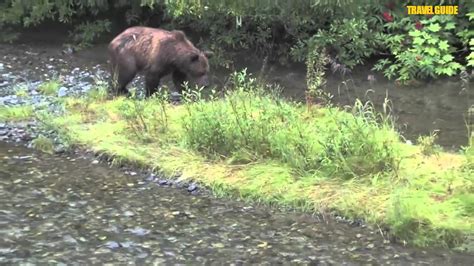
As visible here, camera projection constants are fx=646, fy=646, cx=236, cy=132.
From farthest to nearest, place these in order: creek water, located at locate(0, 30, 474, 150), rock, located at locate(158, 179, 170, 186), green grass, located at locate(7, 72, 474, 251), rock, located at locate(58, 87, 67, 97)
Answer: rock, located at locate(58, 87, 67, 97), creek water, located at locate(0, 30, 474, 150), rock, located at locate(158, 179, 170, 186), green grass, located at locate(7, 72, 474, 251)

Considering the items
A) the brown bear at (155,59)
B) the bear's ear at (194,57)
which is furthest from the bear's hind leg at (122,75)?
the bear's ear at (194,57)

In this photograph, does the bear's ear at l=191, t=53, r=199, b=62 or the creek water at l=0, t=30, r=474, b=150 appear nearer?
the creek water at l=0, t=30, r=474, b=150

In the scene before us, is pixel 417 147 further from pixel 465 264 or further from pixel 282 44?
pixel 282 44

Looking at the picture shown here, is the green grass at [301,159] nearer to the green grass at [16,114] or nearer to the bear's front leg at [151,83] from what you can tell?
the green grass at [16,114]

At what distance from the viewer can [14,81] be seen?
10.2 metres

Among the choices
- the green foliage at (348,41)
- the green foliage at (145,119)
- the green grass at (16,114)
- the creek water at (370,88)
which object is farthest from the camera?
the green foliage at (348,41)

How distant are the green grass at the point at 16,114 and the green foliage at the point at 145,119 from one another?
1284 millimetres

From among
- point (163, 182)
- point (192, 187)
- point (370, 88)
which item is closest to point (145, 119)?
point (163, 182)

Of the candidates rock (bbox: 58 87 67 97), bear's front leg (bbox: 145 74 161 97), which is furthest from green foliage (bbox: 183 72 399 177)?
rock (bbox: 58 87 67 97)

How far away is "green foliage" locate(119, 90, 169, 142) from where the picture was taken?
7.12 m

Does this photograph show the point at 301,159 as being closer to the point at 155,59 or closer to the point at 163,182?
the point at 163,182

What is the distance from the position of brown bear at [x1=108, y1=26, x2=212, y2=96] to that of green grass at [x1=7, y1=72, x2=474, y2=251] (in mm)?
1429

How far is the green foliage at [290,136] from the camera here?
19.1ft

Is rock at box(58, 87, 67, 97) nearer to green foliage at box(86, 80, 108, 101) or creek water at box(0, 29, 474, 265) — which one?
green foliage at box(86, 80, 108, 101)
